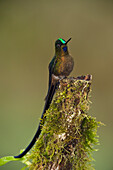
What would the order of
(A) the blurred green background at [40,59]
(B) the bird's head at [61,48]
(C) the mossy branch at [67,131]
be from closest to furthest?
(C) the mossy branch at [67,131] < (B) the bird's head at [61,48] < (A) the blurred green background at [40,59]

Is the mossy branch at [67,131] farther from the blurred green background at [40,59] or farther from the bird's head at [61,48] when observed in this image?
the blurred green background at [40,59]

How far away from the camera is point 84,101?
1.04m

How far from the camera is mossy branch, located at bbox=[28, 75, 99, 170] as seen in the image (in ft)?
3.22

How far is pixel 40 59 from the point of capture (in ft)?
11.3

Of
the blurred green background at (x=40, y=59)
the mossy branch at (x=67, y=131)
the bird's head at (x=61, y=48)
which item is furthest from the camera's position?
the blurred green background at (x=40, y=59)

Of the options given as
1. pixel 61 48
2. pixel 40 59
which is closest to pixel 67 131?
pixel 61 48

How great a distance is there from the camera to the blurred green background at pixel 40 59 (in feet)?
10.7

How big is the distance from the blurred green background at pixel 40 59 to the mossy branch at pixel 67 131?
223 centimetres

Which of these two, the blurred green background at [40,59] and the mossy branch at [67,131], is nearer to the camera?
the mossy branch at [67,131]

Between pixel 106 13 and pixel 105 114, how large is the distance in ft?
5.74

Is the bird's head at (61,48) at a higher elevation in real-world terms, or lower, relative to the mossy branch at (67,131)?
higher

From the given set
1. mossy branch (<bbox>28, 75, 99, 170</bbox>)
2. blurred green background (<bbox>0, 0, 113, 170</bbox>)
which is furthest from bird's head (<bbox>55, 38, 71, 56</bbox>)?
blurred green background (<bbox>0, 0, 113, 170</bbox>)

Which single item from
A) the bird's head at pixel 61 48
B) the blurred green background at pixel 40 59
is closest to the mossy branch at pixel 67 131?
the bird's head at pixel 61 48

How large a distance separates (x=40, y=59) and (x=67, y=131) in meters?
2.55
